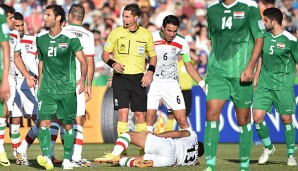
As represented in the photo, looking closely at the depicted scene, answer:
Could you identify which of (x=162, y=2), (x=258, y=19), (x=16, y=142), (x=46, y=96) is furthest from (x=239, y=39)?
(x=162, y=2)

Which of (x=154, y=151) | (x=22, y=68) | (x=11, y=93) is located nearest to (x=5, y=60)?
(x=154, y=151)

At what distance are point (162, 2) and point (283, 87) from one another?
1265 cm

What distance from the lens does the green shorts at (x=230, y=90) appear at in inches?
448

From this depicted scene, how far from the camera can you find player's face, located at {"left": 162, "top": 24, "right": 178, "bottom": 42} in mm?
16031

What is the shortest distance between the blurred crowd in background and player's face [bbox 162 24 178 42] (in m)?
8.94

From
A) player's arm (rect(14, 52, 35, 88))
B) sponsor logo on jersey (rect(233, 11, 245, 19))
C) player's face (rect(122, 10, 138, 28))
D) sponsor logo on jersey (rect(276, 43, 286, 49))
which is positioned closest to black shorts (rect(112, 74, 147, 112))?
player's face (rect(122, 10, 138, 28))

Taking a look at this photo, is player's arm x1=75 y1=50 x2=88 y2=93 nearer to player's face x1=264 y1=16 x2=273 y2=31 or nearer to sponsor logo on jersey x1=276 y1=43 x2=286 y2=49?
player's face x1=264 y1=16 x2=273 y2=31

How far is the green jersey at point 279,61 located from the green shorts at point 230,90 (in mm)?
3970

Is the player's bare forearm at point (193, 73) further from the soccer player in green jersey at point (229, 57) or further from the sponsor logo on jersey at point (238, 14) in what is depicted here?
the sponsor logo on jersey at point (238, 14)

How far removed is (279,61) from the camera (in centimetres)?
1541

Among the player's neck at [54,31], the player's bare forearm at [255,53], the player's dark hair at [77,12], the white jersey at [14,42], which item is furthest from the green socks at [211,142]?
the white jersey at [14,42]

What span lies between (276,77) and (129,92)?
257cm

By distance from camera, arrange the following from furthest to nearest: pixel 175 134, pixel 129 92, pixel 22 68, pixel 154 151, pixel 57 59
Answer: pixel 129 92 < pixel 22 68 < pixel 175 134 < pixel 154 151 < pixel 57 59

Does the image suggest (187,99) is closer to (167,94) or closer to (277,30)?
(167,94)
